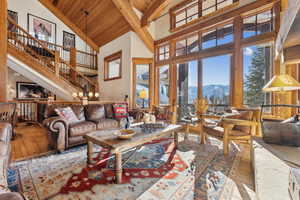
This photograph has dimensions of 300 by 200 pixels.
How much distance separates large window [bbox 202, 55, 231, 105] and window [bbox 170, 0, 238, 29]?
139cm

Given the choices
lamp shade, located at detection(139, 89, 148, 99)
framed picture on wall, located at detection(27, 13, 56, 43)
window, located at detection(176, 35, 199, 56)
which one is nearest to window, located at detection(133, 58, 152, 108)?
lamp shade, located at detection(139, 89, 148, 99)

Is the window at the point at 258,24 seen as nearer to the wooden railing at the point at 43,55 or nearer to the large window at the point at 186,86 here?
the large window at the point at 186,86

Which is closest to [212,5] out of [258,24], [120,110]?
[258,24]

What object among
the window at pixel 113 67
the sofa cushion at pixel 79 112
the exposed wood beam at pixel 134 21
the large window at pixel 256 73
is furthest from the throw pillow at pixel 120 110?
the large window at pixel 256 73

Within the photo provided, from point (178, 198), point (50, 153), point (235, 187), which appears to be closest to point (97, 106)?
point (50, 153)

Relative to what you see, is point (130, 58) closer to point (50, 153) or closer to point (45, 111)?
point (45, 111)

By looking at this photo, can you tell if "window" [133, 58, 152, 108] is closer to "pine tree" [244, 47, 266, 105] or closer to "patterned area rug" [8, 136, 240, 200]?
"patterned area rug" [8, 136, 240, 200]

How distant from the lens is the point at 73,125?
9.12 ft

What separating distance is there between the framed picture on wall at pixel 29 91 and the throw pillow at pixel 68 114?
190 inches

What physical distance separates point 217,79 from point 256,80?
3.03 ft

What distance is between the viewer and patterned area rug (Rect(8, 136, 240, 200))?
1475 mm

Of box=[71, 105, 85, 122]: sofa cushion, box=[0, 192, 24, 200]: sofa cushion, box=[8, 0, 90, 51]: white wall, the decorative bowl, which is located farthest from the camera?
box=[8, 0, 90, 51]: white wall

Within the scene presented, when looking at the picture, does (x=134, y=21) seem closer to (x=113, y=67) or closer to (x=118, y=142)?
(x=113, y=67)

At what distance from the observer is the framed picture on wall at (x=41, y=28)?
240 inches
